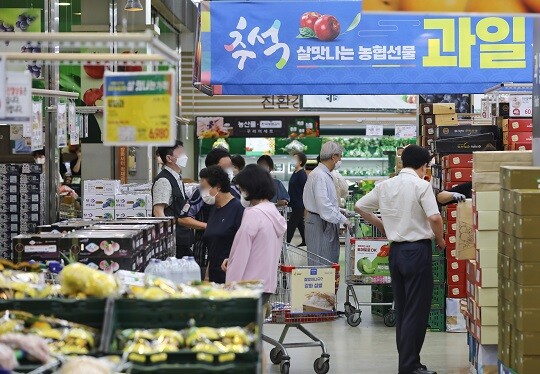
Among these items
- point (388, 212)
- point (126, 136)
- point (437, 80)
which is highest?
point (437, 80)

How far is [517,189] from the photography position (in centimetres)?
661

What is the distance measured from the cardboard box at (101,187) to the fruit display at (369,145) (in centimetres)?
1267

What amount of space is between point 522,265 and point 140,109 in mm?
2700

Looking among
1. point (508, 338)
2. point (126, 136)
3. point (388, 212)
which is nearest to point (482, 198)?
point (388, 212)

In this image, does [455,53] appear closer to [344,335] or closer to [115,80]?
[344,335]

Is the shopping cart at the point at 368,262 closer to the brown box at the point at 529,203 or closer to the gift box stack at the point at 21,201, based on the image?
the gift box stack at the point at 21,201

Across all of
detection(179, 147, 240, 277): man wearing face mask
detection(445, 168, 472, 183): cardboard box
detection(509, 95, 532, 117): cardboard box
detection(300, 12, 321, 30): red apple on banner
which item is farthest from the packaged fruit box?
detection(300, 12, 321, 30): red apple on banner

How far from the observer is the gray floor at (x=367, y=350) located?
8750 mm

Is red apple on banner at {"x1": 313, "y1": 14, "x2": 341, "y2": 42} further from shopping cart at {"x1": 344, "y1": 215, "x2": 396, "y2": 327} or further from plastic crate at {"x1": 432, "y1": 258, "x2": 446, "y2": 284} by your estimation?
plastic crate at {"x1": 432, "y1": 258, "x2": 446, "y2": 284}

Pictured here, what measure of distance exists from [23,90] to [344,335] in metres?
5.85

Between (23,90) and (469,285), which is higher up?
(23,90)

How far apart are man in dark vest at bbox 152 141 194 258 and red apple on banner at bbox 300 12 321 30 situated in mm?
2263

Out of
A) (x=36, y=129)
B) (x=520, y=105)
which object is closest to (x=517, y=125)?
(x=520, y=105)

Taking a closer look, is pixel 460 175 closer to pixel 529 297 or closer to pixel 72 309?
pixel 529 297
